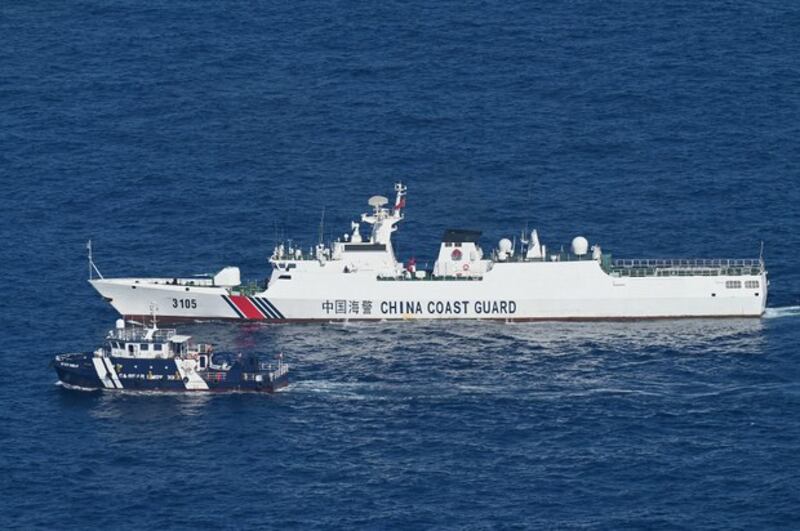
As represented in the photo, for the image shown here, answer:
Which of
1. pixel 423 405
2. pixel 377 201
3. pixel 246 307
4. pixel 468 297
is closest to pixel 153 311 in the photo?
pixel 246 307

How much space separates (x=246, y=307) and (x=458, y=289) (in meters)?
16.4

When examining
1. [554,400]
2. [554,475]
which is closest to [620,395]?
[554,400]

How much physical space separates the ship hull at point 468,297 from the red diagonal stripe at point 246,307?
3.0 inches

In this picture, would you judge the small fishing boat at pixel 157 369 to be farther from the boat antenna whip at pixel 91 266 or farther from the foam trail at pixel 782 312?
the foam trail at pixel 782 312

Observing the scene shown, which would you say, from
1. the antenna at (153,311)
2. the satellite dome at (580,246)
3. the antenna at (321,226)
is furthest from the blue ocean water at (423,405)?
the satellite dome at (580,246)

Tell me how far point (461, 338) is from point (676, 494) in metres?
35.5

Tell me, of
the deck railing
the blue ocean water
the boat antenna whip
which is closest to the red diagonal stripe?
the blue ocean water

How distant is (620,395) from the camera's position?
533ft

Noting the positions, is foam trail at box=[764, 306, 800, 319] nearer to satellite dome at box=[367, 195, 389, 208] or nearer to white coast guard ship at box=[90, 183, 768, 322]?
white coast guard ship at box=[90, 183, 768, 322]

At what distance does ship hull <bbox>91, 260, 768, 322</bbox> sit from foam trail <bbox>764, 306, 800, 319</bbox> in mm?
2594

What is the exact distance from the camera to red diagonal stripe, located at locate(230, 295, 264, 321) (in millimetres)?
184250

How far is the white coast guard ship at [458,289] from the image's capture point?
18412 cm

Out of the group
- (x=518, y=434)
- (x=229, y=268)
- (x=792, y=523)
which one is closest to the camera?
(x=792, y=523)

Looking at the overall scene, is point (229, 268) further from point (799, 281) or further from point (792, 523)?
point (792, 523)
